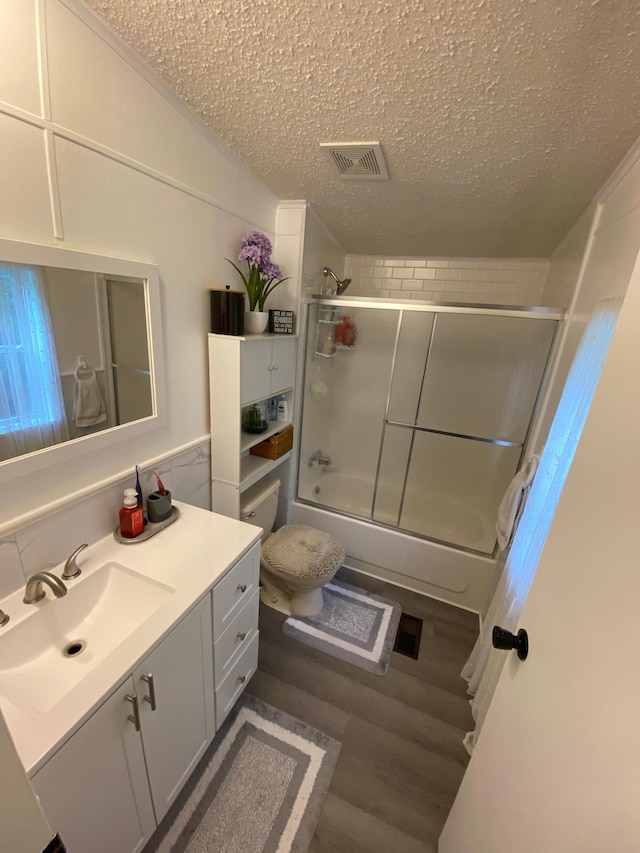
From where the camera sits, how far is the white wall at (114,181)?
0.86 metres

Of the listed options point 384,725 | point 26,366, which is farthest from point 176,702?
point 26,366

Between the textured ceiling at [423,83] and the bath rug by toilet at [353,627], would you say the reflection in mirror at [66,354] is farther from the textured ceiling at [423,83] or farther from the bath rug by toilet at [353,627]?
the bath rug by toilet at [353,627]

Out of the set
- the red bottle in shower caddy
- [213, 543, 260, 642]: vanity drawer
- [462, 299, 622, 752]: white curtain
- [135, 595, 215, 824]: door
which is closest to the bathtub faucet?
the red bottle in shower caddy

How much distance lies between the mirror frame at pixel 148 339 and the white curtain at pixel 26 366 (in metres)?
Answer: 0.03

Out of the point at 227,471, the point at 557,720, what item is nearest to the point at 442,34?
the point at 557,720

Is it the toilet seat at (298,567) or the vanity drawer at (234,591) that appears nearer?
the vanity drawer at (234,591)

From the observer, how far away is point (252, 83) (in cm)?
110

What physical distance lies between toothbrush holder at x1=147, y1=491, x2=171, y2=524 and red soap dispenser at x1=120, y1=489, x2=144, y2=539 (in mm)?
54

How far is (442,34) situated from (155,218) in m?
0.98

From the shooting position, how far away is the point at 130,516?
1.25m

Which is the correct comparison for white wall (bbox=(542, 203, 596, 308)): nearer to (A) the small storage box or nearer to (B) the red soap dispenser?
(A) the small storage box

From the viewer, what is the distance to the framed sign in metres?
1.87

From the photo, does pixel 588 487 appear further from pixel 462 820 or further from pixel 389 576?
pixel 389 576

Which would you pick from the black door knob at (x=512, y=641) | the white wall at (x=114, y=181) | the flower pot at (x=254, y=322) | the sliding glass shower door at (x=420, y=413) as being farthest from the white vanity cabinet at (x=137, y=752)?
the sliding glass shower door at (x=420, y=413)
